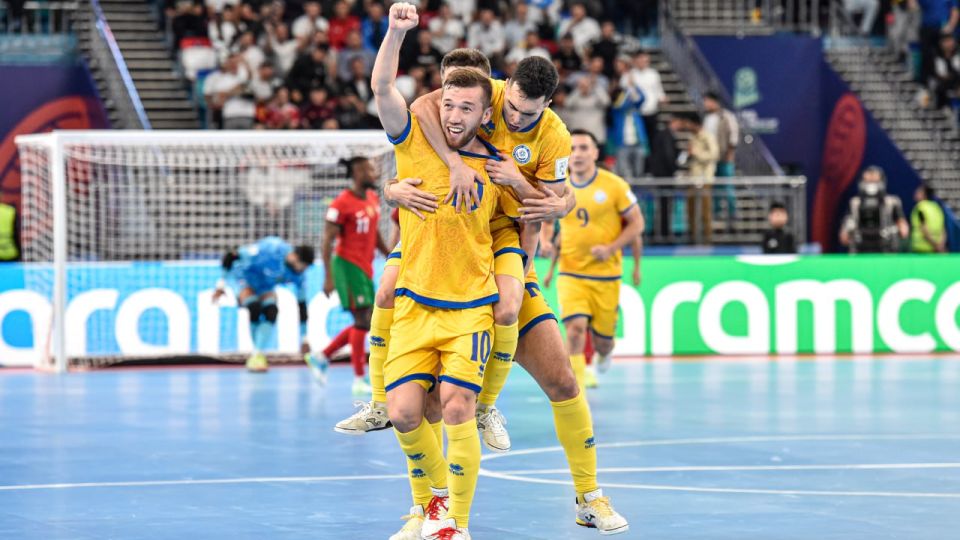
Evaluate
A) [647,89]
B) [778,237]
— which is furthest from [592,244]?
[647,89]

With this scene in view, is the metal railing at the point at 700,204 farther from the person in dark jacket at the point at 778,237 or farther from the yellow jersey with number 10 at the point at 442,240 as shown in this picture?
the yellow jersey with number 10 at the point at 442,240

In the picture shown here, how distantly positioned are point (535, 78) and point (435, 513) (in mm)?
2357

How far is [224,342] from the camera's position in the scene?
21109mm

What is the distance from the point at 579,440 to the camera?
8.78 meters

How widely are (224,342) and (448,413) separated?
13.6 m

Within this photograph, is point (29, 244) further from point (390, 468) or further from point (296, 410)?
point (390, 468)

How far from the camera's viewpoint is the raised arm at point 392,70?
7531mm

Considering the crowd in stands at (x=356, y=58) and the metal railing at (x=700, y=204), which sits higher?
the crowd in stands at (x=356, y=58)

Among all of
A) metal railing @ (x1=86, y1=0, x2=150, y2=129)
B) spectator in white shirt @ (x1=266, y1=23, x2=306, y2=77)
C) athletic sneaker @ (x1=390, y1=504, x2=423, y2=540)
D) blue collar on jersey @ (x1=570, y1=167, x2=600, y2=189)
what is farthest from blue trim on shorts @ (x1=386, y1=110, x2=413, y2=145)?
spectator in white shirt @ (x1=266, y1=23, x2=306, y2=77)

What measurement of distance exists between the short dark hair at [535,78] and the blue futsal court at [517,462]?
2.46m

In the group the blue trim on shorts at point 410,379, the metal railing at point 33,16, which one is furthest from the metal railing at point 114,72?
the blue trim on shorts at point 410,379

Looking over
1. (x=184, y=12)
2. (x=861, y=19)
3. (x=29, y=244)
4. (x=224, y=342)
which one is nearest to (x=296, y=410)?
(x=224, y=342)

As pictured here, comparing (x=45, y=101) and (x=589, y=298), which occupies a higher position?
(x=45, y=101)

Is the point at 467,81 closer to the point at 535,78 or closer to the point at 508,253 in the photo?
the point at 535,78
